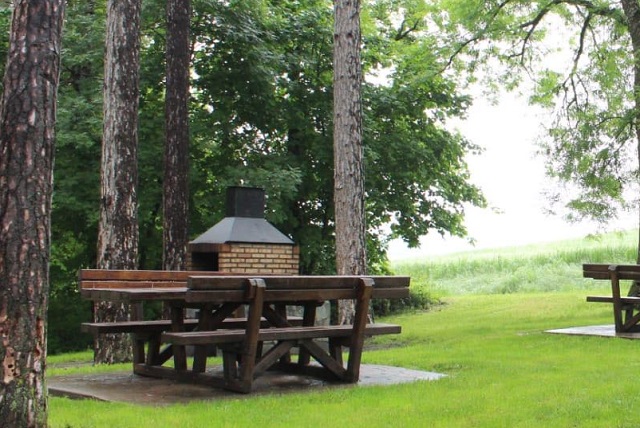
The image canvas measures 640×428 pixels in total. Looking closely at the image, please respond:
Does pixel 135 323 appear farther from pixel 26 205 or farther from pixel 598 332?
pixel 598 332

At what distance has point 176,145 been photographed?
15.0 metres

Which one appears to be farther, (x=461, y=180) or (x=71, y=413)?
(x=461, y=180)

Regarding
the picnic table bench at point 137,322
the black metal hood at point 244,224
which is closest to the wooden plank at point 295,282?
the picnic table bench at point 137,322

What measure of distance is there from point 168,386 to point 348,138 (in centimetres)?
700

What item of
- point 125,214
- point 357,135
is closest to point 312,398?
point 125,214

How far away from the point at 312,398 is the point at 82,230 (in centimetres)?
1387

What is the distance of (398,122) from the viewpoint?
77.5 ft

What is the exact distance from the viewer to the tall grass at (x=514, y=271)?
99.0 feet

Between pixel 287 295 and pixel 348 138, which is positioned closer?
pixel 287 295

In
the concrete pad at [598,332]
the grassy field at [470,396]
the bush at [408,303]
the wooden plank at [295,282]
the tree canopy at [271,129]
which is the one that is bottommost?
the grassy field at [470,396]

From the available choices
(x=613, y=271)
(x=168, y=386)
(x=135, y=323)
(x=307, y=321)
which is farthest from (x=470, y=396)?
(x=613, y=271)

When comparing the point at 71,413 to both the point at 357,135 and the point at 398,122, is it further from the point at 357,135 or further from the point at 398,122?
the point at 398,122

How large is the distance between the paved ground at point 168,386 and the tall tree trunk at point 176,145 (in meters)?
5.87

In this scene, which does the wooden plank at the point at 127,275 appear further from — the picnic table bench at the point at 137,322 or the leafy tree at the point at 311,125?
the leafy tree at the point at 311,125
